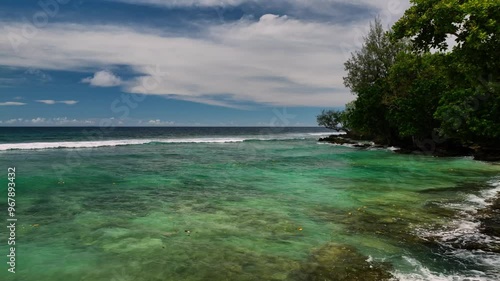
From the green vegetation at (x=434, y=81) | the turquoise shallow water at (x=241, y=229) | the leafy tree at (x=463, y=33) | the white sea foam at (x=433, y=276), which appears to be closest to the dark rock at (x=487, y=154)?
the green vegetation at (x=434, y=81)

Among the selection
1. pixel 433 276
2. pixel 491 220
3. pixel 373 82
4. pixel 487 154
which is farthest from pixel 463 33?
pixel 373 82

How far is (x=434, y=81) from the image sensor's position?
1545 inches

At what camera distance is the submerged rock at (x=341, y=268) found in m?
7.12

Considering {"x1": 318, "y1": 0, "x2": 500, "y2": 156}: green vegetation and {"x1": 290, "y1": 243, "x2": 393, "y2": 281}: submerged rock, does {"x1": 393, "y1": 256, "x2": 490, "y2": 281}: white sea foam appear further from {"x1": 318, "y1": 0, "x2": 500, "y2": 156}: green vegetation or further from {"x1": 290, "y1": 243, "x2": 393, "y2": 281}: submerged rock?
{"x1": 318, "y1": 0, "x2": 500, "y2": 156}: green vegetation

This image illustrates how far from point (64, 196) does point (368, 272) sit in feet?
47.0

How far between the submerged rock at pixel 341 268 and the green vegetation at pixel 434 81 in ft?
28.0

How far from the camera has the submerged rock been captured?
23.4ft

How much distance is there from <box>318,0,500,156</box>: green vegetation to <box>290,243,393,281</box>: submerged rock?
8.54 m

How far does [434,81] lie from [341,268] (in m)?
38.3

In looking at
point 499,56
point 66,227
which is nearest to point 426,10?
point 499,56

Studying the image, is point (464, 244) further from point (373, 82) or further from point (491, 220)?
point (373, 82)

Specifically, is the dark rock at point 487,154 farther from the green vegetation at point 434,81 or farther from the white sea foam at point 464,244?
the white sea foam at point 464,244

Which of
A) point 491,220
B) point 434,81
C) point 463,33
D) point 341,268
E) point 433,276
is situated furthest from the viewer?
point 434,81

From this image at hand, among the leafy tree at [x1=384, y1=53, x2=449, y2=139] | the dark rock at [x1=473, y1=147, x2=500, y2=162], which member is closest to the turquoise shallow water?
the dark rock at [x1=473, y1=147, x2=500, y2=162]
